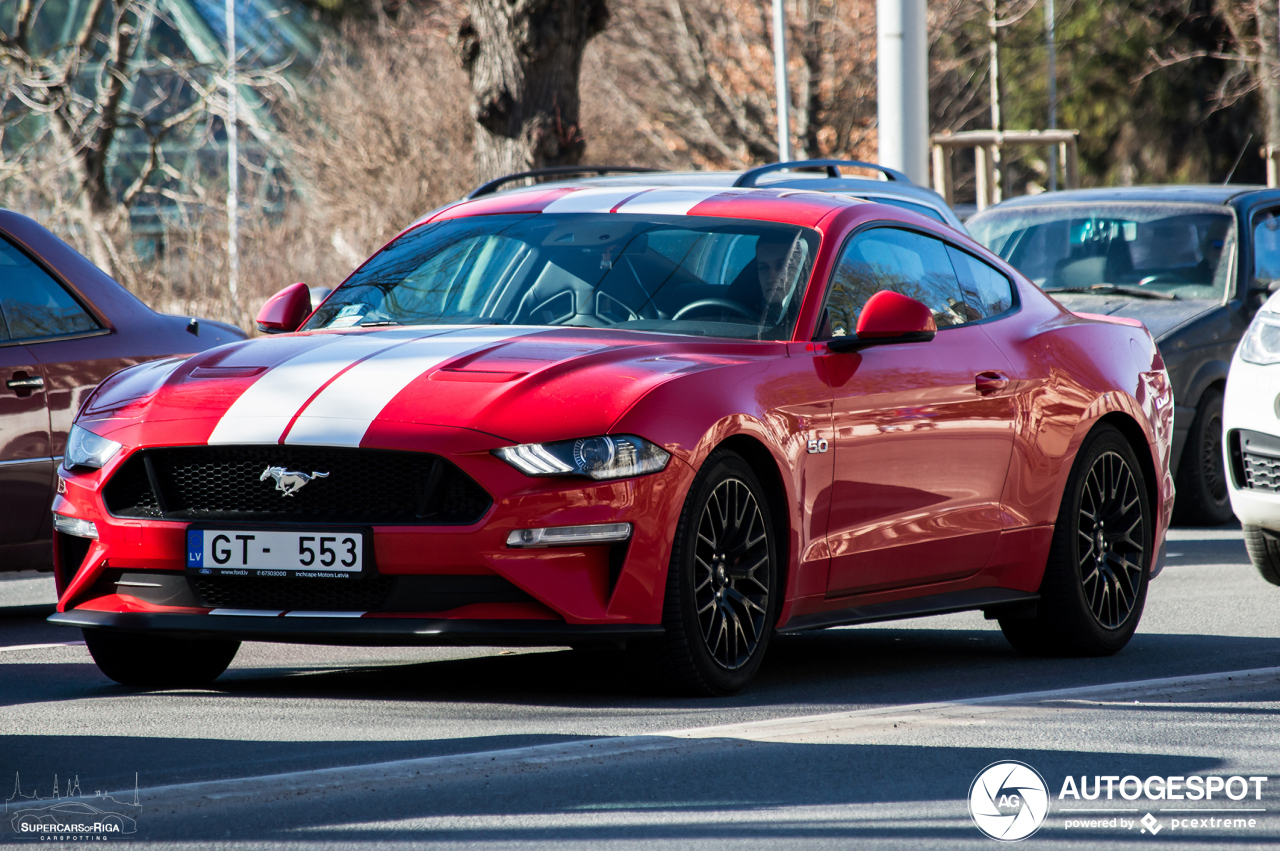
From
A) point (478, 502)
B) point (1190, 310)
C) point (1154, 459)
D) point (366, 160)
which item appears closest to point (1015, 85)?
point (366, 160)

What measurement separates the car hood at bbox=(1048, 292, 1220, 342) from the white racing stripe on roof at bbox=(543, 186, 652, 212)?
214 inches

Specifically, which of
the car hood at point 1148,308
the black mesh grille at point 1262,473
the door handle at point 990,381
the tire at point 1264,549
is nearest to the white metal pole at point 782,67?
the car hood at point 1148,308

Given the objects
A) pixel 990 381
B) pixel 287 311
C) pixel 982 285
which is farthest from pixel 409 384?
pixel 982 285

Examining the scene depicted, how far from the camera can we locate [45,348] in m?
8.09

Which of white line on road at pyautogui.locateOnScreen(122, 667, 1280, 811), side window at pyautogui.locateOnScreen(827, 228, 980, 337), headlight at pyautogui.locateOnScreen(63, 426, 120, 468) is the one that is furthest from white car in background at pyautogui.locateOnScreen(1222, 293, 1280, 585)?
headlight at pyautogui.locateOnScreen(63, 426, 120, 468)

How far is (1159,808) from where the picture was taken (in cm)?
468

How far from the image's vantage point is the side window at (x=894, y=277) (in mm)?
6750

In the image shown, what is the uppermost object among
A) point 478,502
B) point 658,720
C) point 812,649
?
point 478,502

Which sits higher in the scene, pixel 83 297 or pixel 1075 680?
pixel 83 297

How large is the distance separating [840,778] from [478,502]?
1.30 meters

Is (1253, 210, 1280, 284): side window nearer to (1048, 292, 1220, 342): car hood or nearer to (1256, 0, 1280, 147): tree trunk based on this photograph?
(1048, 292, 1220, 342): car hood

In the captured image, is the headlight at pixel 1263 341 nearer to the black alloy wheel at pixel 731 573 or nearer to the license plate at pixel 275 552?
the black alloy wheel at pixel 731 573

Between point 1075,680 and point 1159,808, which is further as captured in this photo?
point 1075,680

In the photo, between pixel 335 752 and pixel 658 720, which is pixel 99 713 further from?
pixel 658 720
